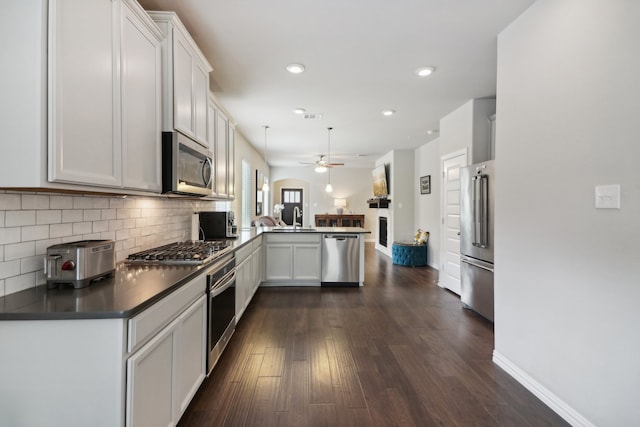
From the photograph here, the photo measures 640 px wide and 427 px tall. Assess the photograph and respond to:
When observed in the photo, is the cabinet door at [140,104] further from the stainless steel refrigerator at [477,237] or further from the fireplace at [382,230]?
the fireplace at [382,230]

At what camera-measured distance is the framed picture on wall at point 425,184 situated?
6.36m

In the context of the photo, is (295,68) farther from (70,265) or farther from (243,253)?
(70,265)

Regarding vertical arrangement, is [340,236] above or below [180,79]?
below

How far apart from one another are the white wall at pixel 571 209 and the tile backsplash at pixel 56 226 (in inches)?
114

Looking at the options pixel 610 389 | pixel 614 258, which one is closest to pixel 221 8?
pixel 614 258

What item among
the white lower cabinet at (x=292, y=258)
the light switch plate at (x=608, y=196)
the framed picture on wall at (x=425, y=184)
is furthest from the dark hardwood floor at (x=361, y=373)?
the framed picture on wall at (x=425, y=184)

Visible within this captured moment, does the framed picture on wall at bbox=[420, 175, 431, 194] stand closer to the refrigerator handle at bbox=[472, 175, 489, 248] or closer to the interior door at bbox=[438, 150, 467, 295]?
the interior door at bbox=[438, 150, 467, 295]

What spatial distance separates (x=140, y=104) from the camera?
5.73 ft

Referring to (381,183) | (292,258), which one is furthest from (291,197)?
(292,258)

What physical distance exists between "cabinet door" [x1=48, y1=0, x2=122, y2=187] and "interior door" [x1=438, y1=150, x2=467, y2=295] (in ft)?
12.9

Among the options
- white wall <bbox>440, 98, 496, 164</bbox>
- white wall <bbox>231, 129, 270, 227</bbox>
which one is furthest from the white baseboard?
white wall <bbox>231, 129, 270, 227</bbox>

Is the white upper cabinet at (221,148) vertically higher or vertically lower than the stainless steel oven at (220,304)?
higher

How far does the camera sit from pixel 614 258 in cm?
155

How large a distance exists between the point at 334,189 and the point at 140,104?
933 centimetres
